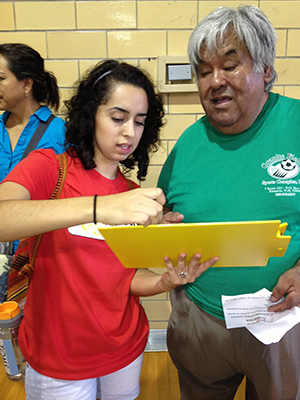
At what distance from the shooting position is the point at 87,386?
3.31 ft

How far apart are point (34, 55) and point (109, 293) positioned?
1.31m

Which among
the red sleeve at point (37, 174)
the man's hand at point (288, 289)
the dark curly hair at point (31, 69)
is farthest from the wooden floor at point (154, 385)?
the dark curly hair at point (31, 69)

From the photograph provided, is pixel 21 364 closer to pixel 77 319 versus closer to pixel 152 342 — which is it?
pixel 77 319

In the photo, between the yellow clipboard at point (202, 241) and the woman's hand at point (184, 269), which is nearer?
the yellow clipboard at point (202, 241)

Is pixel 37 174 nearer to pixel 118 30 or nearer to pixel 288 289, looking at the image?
pixel 288 289

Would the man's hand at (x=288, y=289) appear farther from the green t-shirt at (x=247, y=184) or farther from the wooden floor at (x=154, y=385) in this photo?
the wooden floor at (x=154, y=385)

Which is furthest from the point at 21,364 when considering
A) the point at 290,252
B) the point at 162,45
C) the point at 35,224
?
the point at 162,45

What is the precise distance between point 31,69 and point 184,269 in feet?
4.32

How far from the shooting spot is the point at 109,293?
1.02 meters

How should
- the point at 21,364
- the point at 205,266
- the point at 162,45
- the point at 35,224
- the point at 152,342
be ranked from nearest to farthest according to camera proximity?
the point at 35,224, the point at 205,266, the point at 21,364, the point at 162,45, the point at 152,342

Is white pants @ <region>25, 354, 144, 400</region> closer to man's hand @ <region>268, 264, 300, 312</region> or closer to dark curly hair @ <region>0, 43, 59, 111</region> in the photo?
man's hand @ <region>268, 264, 300, 312</region>

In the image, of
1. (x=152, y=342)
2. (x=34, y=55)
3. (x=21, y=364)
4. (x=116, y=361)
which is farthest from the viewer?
(x=152, y=342)

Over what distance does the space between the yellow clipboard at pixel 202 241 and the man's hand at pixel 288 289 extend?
0.63ft

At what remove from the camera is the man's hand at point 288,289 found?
3.33 feet
